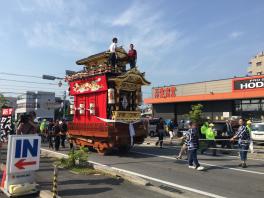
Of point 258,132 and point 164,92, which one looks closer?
point 258,132

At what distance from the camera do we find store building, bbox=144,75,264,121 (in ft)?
128

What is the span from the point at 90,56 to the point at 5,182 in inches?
504

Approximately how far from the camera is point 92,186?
31.7ft

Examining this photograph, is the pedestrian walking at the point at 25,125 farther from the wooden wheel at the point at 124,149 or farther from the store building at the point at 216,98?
the store building at the point at 216,98

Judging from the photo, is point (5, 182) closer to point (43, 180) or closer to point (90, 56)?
point (43, 180)

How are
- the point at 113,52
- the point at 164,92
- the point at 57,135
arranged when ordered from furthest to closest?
1. the point at 164,92
2. the point at 57,135
3. the point at 113,52

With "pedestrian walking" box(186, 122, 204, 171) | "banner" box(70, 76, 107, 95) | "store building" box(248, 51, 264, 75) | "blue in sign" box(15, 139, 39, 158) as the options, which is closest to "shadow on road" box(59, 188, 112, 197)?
"blue in sign" box(15, 139, 39, 158)

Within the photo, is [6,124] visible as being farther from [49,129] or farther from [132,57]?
[49,129]

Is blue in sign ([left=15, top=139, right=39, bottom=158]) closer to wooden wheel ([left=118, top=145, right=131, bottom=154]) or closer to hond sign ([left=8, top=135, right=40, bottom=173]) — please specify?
hond sign ([left=8, top=135, right=40, bottom=173])

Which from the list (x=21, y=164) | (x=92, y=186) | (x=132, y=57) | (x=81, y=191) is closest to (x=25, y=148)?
(x=21, y=164)

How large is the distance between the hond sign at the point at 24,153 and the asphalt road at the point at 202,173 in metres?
3.90

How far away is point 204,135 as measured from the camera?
64.5 ft

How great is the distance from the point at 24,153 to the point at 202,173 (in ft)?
21.0

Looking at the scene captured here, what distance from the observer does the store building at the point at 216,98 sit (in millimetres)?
38906
